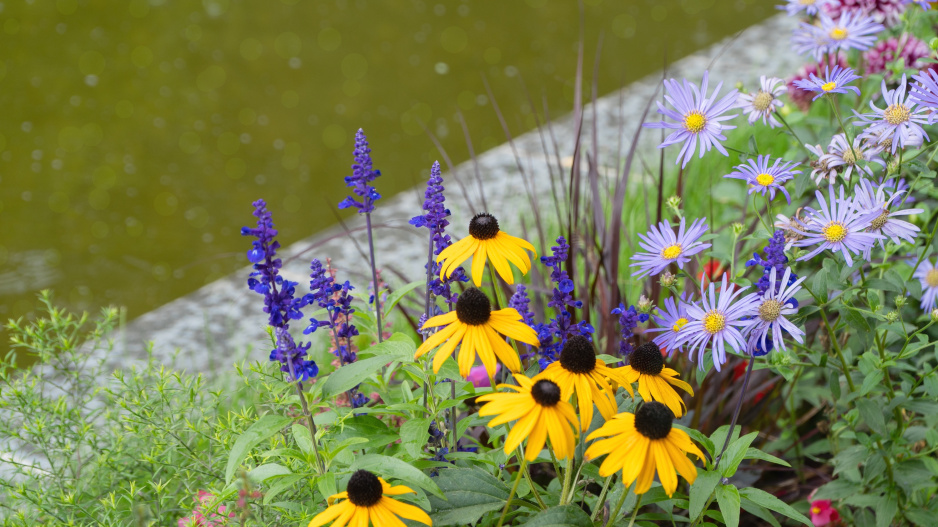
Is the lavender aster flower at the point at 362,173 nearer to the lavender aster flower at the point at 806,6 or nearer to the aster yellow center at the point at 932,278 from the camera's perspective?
the aster yellow center at the point at 932,278

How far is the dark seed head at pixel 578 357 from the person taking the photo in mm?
1044

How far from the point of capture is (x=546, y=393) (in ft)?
3.18

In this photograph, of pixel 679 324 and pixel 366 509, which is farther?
pixel 679 324

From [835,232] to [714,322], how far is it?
0.79 feet

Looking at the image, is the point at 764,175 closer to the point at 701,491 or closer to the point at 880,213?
the point at 880,213

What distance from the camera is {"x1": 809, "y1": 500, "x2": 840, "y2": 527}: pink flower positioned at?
72.4 inches

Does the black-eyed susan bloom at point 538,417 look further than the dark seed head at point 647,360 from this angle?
No

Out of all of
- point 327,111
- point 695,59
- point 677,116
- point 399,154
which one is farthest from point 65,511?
point 695,59

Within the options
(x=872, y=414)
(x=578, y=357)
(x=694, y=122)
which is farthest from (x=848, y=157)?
(x=578, y=357)

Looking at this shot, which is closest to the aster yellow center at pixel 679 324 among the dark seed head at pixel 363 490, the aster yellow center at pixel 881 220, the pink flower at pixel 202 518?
the aster yellow center at pixel 881 220

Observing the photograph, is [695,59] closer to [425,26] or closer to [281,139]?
[425,26]

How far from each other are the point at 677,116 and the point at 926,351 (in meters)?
1.20

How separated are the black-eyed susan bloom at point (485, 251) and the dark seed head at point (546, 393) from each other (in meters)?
0.19

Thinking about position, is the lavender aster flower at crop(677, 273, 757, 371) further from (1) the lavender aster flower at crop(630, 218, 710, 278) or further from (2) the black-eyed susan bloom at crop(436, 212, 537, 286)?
(2) the black-eyed susan bloom at crop(436, 212, 537, 286)
